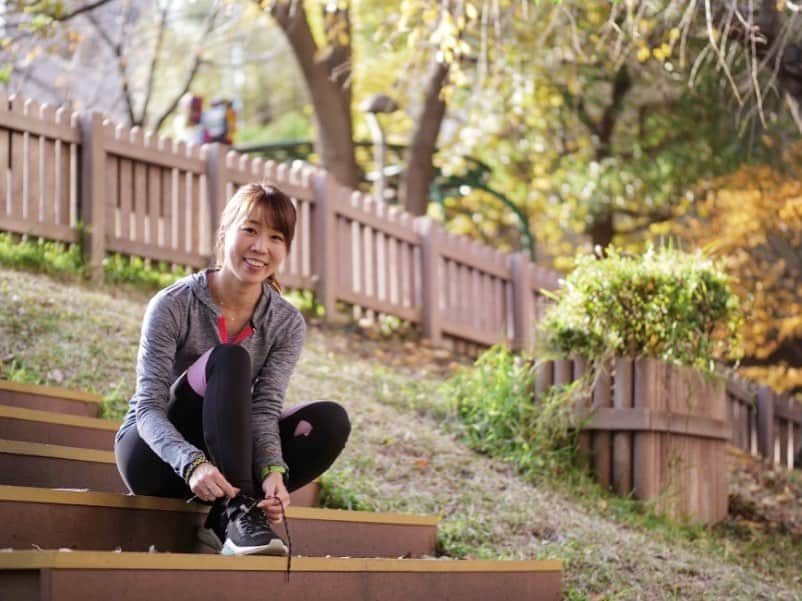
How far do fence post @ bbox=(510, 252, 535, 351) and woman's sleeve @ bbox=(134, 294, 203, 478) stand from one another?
25.1ft

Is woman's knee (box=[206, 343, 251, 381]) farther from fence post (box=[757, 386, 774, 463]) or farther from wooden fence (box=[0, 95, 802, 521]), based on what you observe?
fence post (box=[757, 386, 774, 463])

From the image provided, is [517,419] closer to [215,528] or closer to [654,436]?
[654,436]

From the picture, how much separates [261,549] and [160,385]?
1.96 ft

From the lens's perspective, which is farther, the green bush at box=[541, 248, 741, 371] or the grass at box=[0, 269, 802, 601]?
the green bush at box=[541, 248, 741, 371]

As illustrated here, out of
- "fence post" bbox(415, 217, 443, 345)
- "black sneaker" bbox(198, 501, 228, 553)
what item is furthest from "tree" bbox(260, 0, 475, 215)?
"black sneaker" bbox(198, 501, 228, 553)

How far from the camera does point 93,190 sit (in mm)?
8492

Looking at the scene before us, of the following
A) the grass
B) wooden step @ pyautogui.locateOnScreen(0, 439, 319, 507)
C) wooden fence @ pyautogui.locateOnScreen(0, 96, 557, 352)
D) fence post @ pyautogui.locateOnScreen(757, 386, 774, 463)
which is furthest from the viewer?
fence post @ pyautogui.locateOnScreen(757, 386, 774, 463)

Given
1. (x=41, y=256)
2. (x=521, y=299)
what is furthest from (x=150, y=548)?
(x=521, y=299)

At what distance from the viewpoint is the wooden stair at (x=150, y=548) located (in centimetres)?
289

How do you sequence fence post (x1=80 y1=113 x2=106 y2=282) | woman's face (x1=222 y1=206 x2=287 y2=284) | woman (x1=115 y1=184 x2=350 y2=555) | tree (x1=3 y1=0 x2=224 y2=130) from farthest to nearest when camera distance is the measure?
tree (x1=3 y1=0 x2=224 y2=130), fence post (x1=80 y1=113 x2=106 y2=282), woman's face (x1=222 y1=206 x2=287 y2=284), woman (x1=115 y1=184 x2=350 y2=555)

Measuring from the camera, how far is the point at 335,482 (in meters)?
5.19

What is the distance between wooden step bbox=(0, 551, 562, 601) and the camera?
9.16 ft

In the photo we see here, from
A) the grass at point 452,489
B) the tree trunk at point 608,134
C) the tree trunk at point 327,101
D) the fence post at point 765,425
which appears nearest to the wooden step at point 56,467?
the grass at point 452,489

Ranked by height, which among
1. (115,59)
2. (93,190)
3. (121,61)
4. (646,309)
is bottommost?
(646,309)
